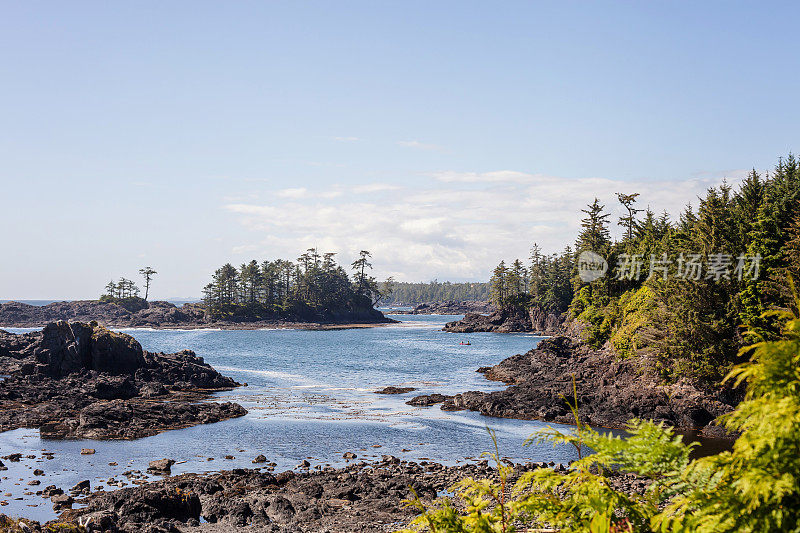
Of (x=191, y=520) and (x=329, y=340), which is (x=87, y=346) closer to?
(x=191, y=520)

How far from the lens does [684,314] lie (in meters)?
41.1

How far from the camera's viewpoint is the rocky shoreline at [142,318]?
502 feet

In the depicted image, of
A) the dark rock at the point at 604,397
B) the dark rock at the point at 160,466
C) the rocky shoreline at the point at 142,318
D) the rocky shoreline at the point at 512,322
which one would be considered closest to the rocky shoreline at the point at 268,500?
the dark rock at the point at 160,466

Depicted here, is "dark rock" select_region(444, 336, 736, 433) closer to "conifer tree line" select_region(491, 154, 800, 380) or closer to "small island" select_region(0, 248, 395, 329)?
"conifer tree line" select_region(491, 154, 800, 380)

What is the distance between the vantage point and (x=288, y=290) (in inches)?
6860

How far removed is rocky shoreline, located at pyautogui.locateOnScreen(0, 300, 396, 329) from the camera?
152875 mm

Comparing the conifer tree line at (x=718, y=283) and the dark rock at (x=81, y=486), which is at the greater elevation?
the conifer tree line at (x=718, y=283)

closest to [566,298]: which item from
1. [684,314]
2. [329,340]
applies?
[329,340]

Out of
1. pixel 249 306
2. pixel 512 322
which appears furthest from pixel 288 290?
pixel 512 322

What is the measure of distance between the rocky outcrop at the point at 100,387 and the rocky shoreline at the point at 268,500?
12.1m

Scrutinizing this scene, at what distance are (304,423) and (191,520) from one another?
1979 centimetres

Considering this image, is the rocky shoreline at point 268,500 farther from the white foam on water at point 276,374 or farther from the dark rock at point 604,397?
the white foam on water at point 276,374

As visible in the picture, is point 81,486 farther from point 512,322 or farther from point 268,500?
point 512,322

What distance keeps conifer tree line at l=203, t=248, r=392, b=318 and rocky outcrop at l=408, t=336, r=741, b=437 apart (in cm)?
11325
